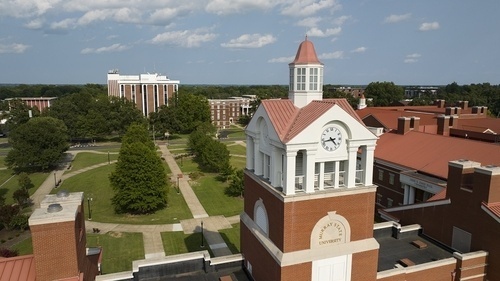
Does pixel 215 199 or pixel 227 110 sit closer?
pixel 215 199

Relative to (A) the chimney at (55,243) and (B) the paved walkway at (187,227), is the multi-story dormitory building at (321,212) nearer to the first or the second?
(A) the chimney at (55,243)

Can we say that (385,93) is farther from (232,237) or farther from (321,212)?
(321,212)

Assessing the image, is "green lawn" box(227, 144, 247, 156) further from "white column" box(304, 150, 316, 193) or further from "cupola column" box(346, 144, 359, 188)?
"white column" box(304, 150, 316, 193)

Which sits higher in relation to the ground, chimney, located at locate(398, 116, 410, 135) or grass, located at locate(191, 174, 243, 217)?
chimney, located at locate(398, 116, 410, 135)

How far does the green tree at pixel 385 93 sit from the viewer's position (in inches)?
5768

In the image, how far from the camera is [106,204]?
47.7 metres

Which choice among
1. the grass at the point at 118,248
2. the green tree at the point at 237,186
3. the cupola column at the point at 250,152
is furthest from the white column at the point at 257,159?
the green tree at the point at 237,186

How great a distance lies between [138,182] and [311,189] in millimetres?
31650

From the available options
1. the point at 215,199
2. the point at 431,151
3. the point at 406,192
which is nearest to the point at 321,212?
the point at 406,192

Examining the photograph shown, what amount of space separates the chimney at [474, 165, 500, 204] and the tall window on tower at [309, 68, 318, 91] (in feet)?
37.5

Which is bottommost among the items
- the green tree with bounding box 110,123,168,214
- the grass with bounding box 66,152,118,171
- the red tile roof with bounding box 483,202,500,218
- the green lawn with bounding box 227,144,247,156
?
the grass with bounding box 66,152,118,171

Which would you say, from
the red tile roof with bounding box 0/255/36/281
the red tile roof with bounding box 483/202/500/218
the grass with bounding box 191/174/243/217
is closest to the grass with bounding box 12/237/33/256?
the grass with bounding box 191/174/243/217

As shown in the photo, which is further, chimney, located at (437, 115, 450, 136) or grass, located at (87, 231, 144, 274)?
chimney, located at (437, 115, 450, 136)

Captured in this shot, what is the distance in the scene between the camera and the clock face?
54.3 ft
